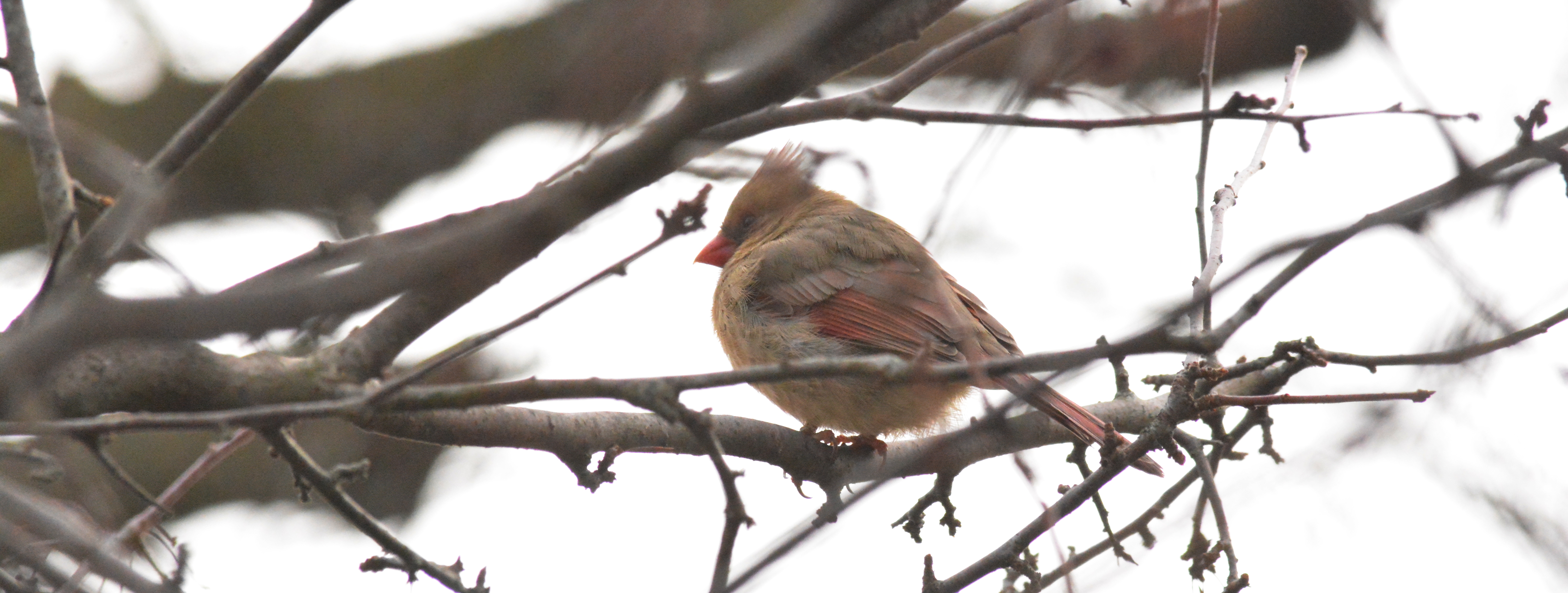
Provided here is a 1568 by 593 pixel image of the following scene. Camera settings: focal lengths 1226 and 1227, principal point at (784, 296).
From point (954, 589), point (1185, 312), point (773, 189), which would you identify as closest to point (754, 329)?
point (773, 189)

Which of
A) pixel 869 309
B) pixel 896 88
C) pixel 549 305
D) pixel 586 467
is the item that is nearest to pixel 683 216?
pixel 549 305

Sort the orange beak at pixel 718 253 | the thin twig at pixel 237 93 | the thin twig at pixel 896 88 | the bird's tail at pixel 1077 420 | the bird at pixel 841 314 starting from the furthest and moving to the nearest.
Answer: the orange beak at pixel 718 253
the bird at pixel 841 314
the bird's tail at pixel 1077 420
the thin twig at pixel 237 93
the thin twig at pixel 896 88

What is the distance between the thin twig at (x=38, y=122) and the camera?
2777 mm

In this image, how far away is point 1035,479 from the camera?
1876 millimetres

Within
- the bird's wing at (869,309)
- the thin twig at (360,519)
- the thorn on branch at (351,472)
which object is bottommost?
the thin twig at (360,519)

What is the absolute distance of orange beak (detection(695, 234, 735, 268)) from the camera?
6344mm

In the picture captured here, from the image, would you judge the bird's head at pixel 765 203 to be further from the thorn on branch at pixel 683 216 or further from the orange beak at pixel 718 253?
the thorn on branch at pixel 683 216

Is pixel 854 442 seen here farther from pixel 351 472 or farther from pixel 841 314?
Result: pixel 351 472

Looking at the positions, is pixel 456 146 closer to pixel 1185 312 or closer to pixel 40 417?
pixel 40 417

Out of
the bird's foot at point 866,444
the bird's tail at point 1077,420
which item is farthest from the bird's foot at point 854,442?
the bird's tail at point 1077,420

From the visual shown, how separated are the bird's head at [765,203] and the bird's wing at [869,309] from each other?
349mm

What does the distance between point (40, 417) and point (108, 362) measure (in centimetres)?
60

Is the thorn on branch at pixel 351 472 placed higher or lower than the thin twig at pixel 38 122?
lower

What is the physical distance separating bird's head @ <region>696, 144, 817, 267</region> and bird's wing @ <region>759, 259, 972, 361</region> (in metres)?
0.35
